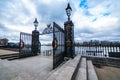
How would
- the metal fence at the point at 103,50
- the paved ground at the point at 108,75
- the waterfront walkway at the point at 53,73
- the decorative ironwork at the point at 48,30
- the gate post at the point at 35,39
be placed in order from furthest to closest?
the gate post at the point at 35,39
the decorative ironwork at the point at 48,30
the metal fence at the point at 103,50
the paved ground at the point at 108,75
the waterfront walkway at the point at 53,73

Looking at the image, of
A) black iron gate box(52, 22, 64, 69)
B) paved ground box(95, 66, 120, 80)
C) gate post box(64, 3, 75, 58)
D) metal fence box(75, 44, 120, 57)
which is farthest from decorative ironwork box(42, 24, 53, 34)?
paved ground box(95, 66, 120, 80)

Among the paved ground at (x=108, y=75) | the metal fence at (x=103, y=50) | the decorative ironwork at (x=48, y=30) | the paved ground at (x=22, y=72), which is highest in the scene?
the decorative ironwork at (x=48, y=30)

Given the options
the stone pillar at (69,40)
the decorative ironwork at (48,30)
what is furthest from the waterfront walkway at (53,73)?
the decorative ironwork at (48,30)

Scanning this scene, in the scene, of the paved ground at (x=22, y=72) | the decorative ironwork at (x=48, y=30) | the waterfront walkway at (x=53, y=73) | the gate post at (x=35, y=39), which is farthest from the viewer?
the gate post at (x=35, y=39)

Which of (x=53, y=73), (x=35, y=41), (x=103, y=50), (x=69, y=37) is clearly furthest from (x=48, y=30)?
(x=53, y=73)

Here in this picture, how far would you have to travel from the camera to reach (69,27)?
6.35 meters

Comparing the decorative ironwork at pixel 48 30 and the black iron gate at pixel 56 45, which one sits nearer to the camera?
the black iron gate at pixel 56 45

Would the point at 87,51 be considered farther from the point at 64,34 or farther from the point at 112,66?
the point at 64,34

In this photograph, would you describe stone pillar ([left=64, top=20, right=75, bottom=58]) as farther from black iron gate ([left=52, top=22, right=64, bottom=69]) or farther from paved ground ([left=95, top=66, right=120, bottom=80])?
paved ground ([left=95, top=66, right=120, bottom=80])

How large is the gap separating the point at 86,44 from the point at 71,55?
2.65 meters

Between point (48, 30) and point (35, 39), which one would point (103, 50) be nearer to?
point (48, 30)

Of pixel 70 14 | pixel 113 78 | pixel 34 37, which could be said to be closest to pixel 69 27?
pixel 70 14

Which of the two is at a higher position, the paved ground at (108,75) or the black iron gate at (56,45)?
the black iron gate at (56,45)

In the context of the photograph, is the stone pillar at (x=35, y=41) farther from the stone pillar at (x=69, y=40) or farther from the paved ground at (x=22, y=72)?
the paved ground at (x=22, y=72)
